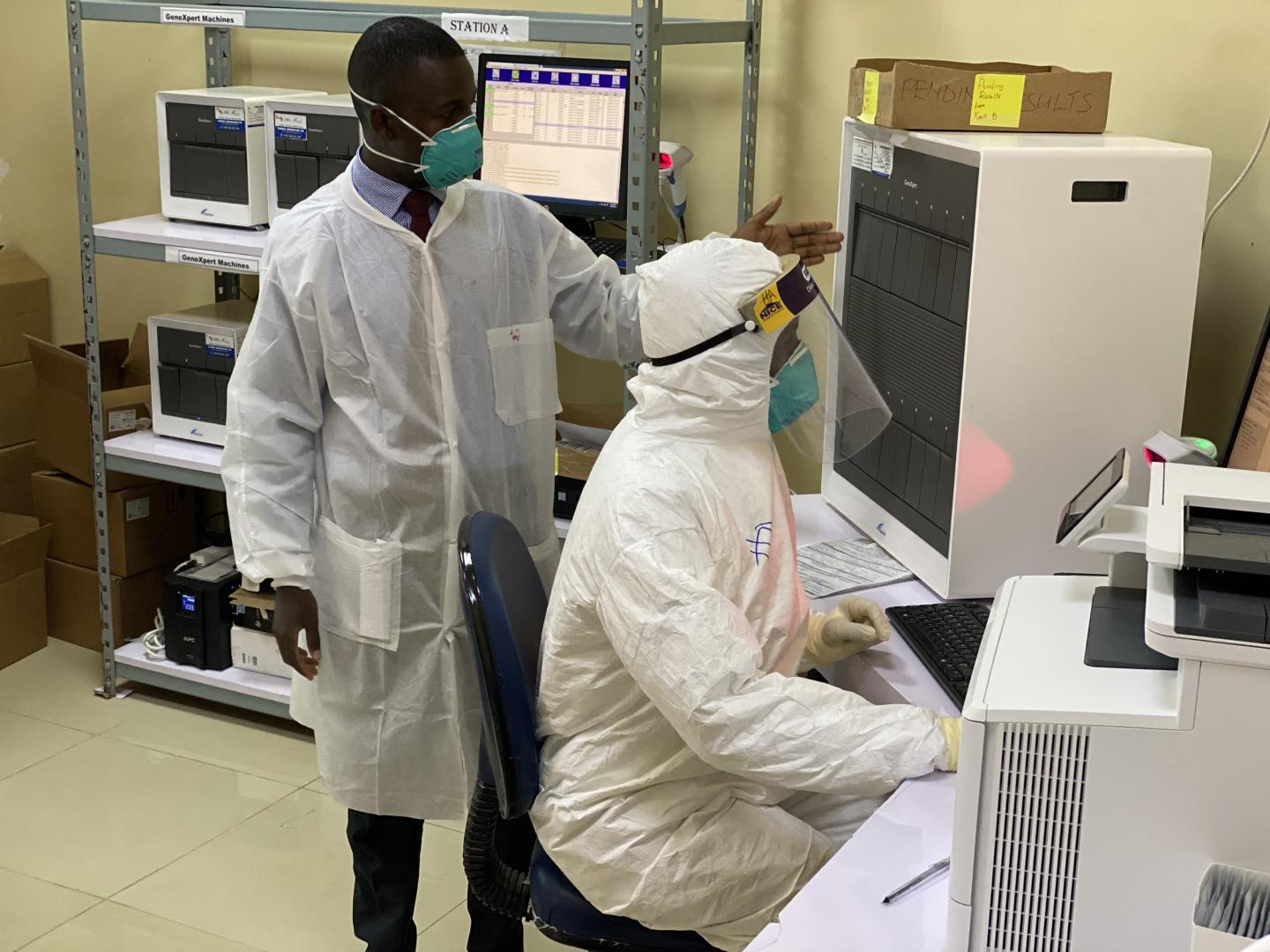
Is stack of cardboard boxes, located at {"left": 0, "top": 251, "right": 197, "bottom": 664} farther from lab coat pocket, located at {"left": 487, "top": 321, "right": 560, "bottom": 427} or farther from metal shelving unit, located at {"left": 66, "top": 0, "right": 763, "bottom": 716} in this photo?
lab coat pocket, located at {"left": 487, "top": 321, "right": 560, "bottom": 427}

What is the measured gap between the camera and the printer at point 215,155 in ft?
8.73

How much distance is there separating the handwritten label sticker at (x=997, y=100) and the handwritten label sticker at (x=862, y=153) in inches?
7.1

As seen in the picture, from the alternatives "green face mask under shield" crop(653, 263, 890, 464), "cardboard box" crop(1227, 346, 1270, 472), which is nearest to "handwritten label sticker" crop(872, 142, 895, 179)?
"green face mask under shield" crop(653, 263, 890, 464)

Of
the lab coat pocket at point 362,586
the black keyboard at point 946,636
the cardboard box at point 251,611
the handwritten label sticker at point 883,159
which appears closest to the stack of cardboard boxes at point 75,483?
the cardboard box at point 251,611

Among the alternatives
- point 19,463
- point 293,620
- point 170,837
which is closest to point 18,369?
point 19,463

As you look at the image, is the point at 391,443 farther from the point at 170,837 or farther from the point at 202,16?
the point at 202,16

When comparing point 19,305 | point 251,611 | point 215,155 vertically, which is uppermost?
point 215,155

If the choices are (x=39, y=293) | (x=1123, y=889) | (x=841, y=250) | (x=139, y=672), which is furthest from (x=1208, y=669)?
(x=39, y=293)

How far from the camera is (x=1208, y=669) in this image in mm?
899

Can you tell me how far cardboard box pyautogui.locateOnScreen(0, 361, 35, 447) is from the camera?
3281mm

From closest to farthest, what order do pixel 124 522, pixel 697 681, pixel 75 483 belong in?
pixel 697 681, pixel 124 522, pixel 75 483

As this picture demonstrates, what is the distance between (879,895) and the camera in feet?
3.62

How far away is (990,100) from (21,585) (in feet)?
8.23

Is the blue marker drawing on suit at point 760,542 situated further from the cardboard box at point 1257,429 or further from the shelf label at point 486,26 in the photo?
the shelf label at point 486,26
